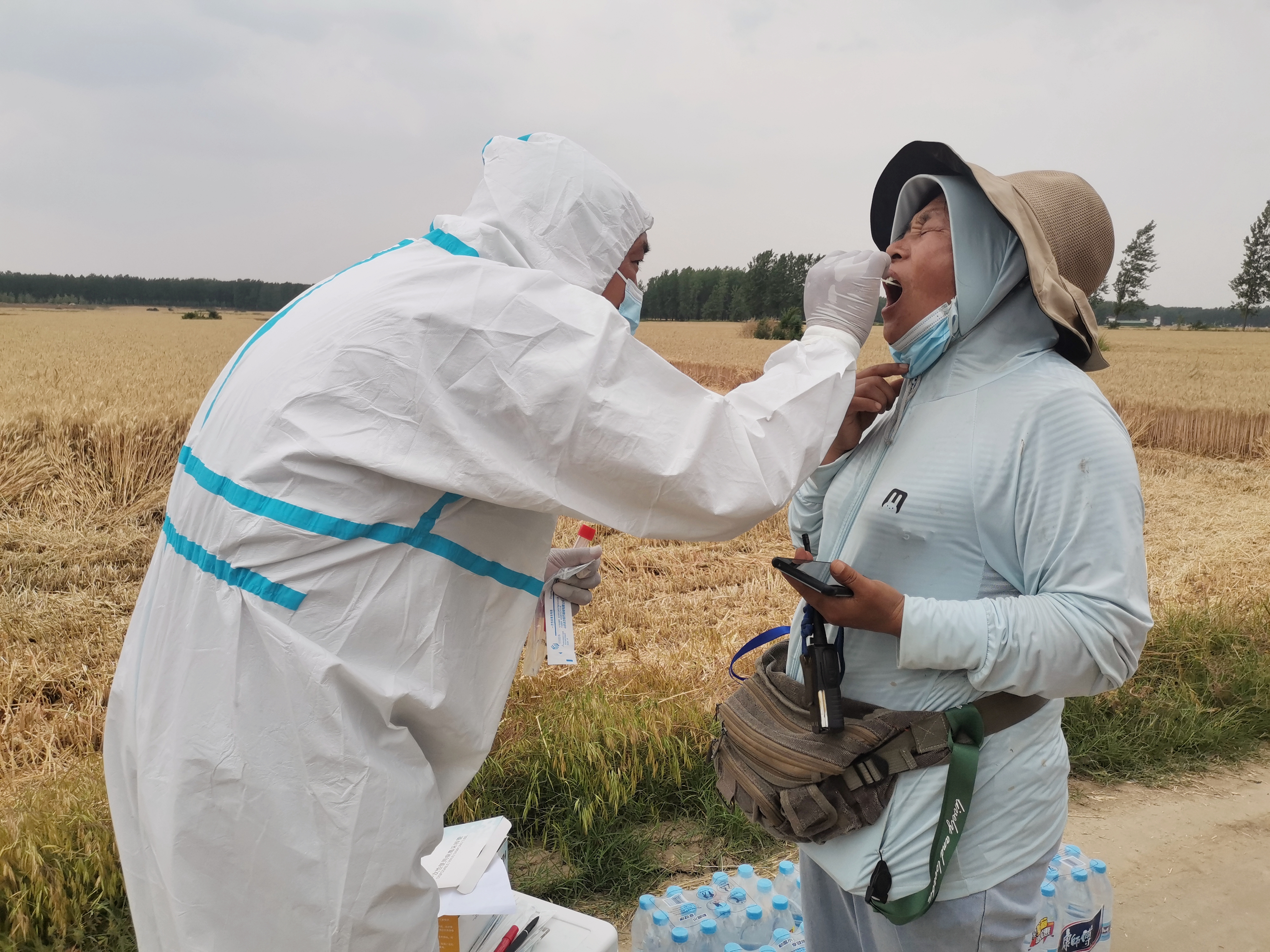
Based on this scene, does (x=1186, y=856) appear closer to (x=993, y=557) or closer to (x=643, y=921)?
(x=643, y=921)

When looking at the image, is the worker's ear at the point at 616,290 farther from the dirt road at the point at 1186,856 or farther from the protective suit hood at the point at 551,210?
the dirt road at the point at 1186,856

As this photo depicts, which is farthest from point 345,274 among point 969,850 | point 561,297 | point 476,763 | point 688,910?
point 688,910

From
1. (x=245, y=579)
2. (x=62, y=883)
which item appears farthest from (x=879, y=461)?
(x=62, y=883)

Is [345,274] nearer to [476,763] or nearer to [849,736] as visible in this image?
[476,763]

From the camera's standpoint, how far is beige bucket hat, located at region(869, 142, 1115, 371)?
1.74m

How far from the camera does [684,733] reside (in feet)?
14.2

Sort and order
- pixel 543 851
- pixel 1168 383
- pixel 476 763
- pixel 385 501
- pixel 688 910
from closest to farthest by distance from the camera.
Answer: pixel 385 501, pixel 476 763, pixel 688 910, pixel 543 851, pixel 1168 383

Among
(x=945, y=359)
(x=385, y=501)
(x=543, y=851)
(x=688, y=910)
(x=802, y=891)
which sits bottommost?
(x=543, y=851)

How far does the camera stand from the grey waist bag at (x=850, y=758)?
174cm

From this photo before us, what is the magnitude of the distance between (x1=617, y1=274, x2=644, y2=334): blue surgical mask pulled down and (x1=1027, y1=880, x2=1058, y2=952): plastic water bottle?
71.2 inches

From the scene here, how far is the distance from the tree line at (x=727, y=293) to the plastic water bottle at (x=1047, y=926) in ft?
130

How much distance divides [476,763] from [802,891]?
84cm

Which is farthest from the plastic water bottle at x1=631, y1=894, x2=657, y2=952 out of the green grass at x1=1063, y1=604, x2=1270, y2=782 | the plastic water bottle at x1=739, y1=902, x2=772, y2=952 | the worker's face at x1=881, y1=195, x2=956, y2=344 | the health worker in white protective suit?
the green grass at x1=1063, y1=604, x2=1270, y2=782

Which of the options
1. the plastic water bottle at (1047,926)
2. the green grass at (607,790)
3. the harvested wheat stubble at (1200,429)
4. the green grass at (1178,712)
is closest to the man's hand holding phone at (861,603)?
the plastic water bottle at (1047,926)
